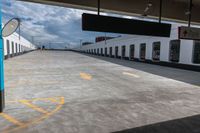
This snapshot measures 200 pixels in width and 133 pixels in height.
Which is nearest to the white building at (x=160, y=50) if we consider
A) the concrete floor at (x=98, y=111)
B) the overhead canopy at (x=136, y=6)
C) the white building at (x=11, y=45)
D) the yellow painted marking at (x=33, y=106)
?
the overhead canopy at (x=136, y=6)

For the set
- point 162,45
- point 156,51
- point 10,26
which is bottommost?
point 156,51

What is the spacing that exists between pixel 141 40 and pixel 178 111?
26.3 metres

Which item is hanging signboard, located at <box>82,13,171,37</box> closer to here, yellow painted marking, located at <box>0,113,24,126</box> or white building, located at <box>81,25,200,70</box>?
yellow painted marking, located at <box>0,113,24,126</box>

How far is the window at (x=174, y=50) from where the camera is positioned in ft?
74.8

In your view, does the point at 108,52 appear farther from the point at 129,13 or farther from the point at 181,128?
the point at 181,128

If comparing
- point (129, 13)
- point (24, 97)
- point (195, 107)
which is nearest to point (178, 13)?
point (129, 13)

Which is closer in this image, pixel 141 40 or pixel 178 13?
pixel 178 13

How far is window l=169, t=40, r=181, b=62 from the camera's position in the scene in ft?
74.8

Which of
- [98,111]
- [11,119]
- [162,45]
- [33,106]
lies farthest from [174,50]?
[11,119]

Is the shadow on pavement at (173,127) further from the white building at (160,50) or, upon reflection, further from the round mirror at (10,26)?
the white building at (160,50)

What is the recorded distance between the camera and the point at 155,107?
687cm

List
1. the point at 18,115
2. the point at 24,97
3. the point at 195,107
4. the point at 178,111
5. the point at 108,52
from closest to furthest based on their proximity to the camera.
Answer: the point at 18,115
the point at 178,111
the point at 195,107
the point at 24,97
the point at 108,52

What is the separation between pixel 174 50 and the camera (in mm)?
23562

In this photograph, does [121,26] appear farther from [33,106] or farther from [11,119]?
[11,119]
